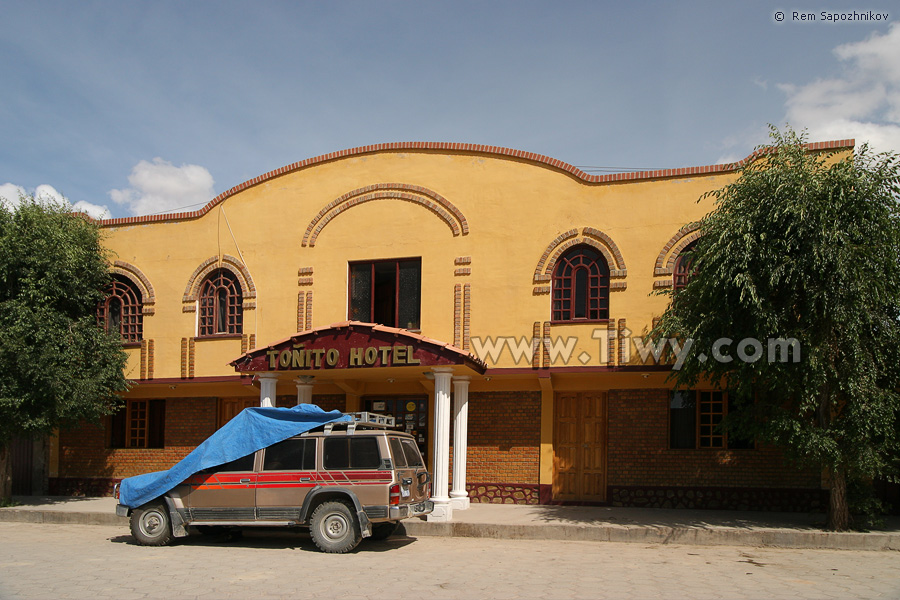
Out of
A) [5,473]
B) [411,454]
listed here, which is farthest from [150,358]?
[411,454]

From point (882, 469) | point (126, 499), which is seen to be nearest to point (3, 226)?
point (126, 499)

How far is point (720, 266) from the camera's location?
44.0ft

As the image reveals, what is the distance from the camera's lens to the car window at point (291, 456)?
12.5m

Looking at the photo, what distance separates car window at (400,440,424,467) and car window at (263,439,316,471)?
5.05ft

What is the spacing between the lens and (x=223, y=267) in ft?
63.9

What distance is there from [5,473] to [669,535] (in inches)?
587

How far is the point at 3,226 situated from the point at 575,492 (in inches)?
556

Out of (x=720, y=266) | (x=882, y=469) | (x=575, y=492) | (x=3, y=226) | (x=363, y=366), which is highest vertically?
(x=3, y=226)

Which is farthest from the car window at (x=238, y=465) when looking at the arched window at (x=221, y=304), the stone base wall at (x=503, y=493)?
the arched window at (x=221, y=304)

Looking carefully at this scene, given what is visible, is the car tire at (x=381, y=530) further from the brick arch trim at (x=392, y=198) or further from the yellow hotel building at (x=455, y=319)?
the brick arch trim at (x=392, y=198)

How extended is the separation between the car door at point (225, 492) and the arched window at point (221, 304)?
23.2 ft

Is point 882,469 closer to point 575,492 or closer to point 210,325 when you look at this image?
point 575,492

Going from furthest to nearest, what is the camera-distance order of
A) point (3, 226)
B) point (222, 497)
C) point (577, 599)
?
point (3, 226) < point (222, 497) < point (577, 599)

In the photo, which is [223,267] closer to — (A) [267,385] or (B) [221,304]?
(B) [221,304]
